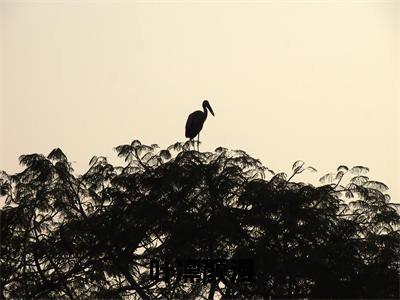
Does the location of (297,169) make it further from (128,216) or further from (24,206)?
(24,206)

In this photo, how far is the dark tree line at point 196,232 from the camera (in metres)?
15.6

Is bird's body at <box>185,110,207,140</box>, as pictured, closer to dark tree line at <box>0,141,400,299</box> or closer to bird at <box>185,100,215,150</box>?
bird at <box>185,100,215,150</box>

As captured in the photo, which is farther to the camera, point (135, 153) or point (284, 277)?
point (135, 153)

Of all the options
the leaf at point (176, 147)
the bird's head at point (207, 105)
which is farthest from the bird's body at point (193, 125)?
the leaf at point (176, 147)

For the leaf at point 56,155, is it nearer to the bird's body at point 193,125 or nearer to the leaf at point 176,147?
the leaf at point 176,147

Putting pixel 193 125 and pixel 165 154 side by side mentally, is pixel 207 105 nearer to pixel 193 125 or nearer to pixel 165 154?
pixel 193 125

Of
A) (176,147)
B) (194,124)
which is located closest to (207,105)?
(194,124)

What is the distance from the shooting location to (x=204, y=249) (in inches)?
625

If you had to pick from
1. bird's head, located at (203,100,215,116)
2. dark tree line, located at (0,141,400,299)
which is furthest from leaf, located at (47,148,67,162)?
bird's head, located at (203,100,215,116)

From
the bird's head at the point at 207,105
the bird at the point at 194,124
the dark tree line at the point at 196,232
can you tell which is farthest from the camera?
the bird's head at the point at 207,105

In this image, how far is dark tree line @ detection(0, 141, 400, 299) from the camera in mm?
15633

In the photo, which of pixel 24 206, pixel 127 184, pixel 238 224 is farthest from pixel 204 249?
pixel 24 206

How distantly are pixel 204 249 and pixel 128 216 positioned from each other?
158 centimetres

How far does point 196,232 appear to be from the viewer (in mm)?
15766
